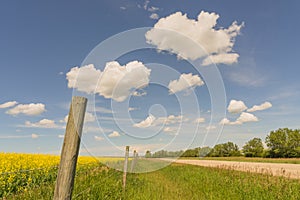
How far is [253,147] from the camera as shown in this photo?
365 feet

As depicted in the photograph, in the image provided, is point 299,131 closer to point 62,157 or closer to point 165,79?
point 165,79

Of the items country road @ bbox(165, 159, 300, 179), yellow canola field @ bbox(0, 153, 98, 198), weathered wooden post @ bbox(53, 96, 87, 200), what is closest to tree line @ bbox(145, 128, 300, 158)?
country road @ bbox(165, 159, 300, 179)

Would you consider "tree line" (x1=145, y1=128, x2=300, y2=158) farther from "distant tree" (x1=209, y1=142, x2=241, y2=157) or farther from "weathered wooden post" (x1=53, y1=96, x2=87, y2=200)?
"weathered wooden post" (x1=53, y1=96, x2=87, y2=200)

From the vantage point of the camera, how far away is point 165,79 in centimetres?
975

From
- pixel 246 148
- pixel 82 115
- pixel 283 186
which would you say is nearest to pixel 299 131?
pixel 246 148

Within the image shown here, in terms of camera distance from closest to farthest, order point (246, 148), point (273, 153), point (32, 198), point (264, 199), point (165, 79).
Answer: point (32, 198) < point (264, 199) < point (165, 79) < point (273, 153) < point (246, 148)

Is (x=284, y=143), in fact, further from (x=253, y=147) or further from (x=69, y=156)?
(x=69, y=156)

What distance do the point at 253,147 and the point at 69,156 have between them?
118924 millimetres

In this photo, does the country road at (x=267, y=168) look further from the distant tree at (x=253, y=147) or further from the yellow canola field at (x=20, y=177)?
the distant tree at (x=253, y=147)

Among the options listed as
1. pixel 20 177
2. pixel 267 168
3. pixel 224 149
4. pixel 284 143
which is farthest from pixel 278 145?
pixel 20 177

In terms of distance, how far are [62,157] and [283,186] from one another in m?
7.15

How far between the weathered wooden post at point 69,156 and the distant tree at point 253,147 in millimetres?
110802

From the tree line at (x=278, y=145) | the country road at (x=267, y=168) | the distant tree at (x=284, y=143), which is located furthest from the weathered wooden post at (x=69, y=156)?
the distant tree at (x=284, y=143)

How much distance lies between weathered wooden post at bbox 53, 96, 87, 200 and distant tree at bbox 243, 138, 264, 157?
11080cm
